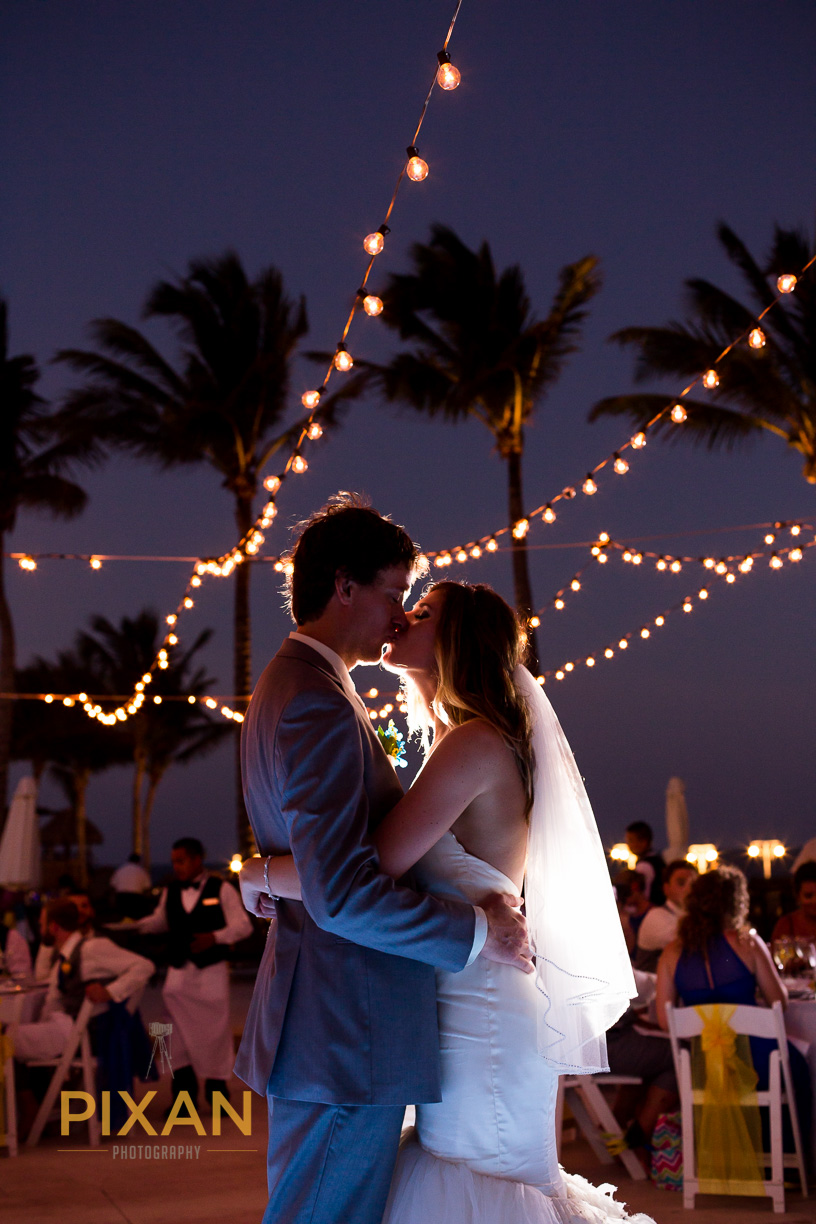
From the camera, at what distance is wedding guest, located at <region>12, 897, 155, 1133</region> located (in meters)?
5.86

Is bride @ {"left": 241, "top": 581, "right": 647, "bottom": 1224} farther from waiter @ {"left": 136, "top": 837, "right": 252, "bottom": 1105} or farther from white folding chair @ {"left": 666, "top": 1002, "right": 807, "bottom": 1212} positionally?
waiter @ {"left": 136, "top": 837, "right": 252, "bottom": 1105}

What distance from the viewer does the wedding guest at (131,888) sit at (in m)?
11.6

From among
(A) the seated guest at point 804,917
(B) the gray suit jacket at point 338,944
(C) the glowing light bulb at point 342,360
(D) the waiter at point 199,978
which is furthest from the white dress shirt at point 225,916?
(B) the gray suit jacket at point 338,944

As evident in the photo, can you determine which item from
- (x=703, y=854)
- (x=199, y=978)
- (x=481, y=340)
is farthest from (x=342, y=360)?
(x=481, y=340)

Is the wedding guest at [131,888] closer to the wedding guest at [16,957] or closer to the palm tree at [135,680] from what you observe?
the wedding guest at [16,957]

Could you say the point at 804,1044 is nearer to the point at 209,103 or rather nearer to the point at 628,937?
the point at 628,937

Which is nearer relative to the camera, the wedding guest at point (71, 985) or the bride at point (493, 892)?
the bride at point (493, 892)

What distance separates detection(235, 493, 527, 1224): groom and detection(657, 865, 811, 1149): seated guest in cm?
289

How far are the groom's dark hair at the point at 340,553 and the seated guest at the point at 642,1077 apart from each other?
3621 mm

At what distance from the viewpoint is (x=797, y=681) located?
25078 millimetres

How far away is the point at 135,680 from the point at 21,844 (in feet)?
61.4

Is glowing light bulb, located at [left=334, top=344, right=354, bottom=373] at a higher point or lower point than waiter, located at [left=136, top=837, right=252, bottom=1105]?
higher

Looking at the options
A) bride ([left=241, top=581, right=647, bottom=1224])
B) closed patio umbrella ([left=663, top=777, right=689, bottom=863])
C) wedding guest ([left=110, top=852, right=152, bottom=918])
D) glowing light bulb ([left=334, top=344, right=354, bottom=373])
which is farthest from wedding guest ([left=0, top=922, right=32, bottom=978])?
closed patio umbrella ([left=663, top=777, right=689, bottom=863])

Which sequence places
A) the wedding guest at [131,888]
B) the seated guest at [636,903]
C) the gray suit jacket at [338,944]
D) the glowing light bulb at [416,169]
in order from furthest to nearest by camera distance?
1. the wedding guest at [131,888]
2. the seated guest at [636,903]
3. the glowing light bulb at [416,169]
4. the gray suit jacket at [338,944]
